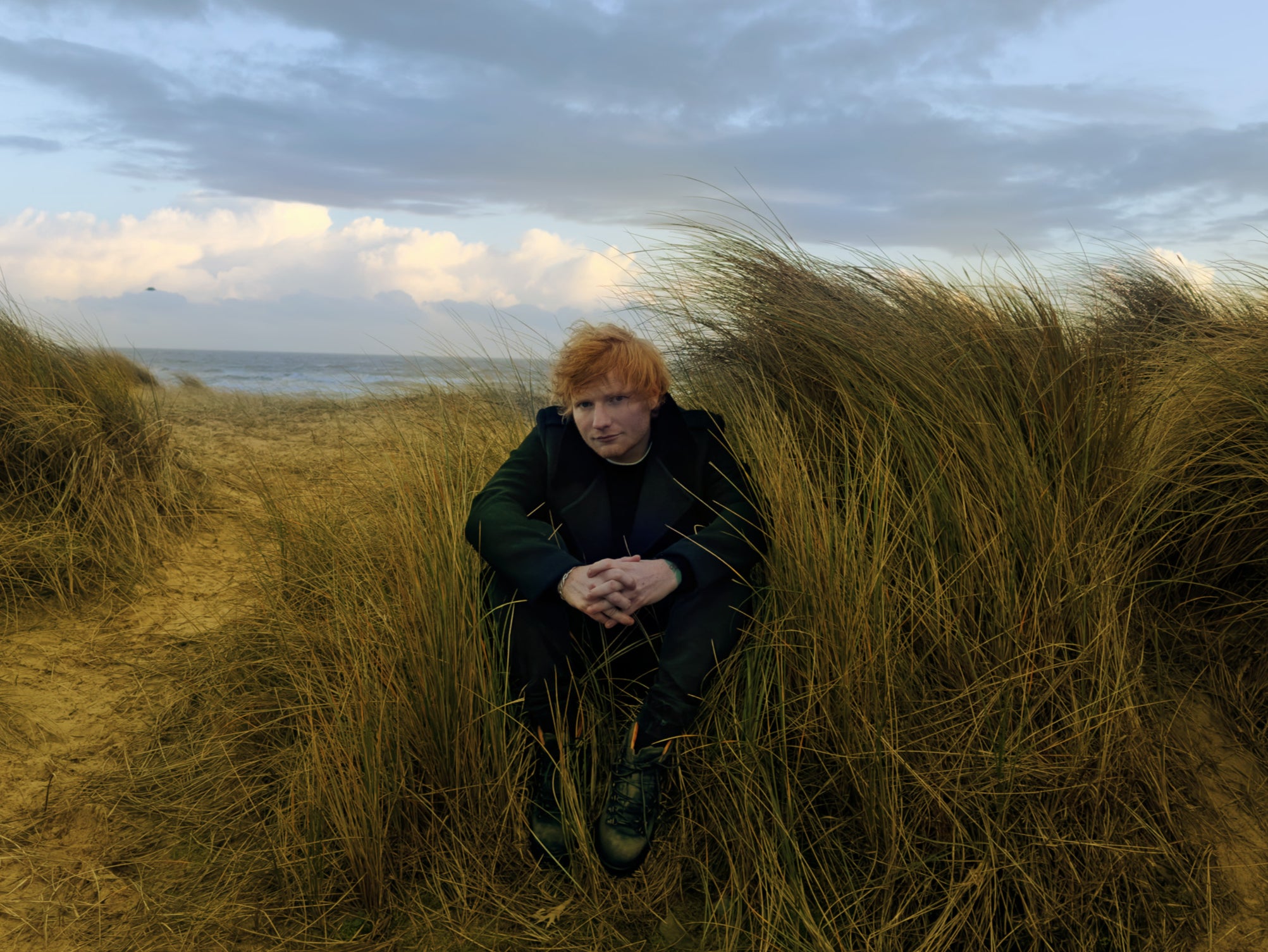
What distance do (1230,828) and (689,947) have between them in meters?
1.72

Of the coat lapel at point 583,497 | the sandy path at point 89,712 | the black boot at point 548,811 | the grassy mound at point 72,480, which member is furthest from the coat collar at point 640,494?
the grassy mound at point 72,480

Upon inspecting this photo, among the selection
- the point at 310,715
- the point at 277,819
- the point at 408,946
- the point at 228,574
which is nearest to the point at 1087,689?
the point at 408,946

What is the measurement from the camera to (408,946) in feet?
7.12

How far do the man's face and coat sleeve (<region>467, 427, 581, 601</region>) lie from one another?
0.20 m

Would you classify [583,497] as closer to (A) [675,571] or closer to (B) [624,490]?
(B) [624,490]

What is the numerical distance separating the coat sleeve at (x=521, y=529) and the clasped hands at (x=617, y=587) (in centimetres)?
8

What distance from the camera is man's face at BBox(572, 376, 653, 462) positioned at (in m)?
2.48

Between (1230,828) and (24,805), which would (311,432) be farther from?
(1230,828)

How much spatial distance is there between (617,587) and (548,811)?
2.24 feet

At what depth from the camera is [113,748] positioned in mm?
3322

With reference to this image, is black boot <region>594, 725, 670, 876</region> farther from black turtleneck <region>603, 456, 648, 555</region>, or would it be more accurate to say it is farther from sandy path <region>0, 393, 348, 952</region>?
sandy path <region>0, 393, 348, 952</region>

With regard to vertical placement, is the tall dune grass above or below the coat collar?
below

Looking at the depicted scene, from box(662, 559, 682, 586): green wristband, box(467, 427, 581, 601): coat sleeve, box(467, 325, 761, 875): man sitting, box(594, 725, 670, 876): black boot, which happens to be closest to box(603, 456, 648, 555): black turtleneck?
box(467, 325, 761, 875): man sitting

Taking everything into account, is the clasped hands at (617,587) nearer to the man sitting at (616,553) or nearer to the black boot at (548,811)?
the man sitting at (616,553)
